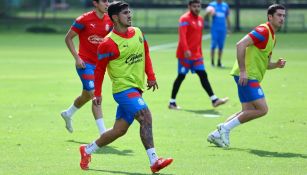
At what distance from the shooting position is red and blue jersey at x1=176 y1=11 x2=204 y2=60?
17266 millimetres

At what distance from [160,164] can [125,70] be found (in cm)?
122

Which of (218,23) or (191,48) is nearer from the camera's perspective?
(191,48)

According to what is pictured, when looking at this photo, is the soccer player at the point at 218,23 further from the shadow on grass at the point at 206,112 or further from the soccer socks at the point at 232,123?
the soccer socks at the point at 232,123

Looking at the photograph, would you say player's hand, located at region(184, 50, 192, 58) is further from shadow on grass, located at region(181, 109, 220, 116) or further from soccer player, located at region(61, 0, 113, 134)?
soccer player, located at region(61, 0, 113, 134)

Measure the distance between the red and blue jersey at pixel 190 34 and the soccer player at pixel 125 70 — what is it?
709cm

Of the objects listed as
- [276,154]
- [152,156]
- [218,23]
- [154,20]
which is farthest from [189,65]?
[154,20]

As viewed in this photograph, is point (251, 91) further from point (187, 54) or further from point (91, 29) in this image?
point (187, 54)

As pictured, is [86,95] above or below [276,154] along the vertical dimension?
above

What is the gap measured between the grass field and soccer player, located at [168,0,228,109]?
46 cm

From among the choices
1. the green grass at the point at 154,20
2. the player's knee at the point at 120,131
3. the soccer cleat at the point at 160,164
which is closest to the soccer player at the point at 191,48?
the player's knee at the point at 120,131

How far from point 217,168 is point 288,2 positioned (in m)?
39.6

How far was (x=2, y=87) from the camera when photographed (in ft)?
68.4

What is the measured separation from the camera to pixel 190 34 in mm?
17531

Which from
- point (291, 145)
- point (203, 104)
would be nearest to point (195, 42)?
point (203, 104)
